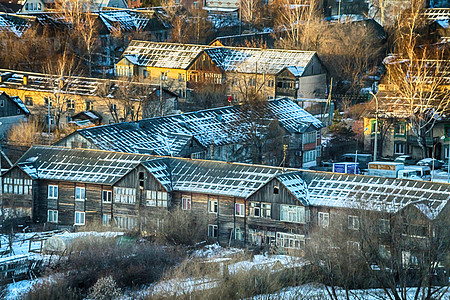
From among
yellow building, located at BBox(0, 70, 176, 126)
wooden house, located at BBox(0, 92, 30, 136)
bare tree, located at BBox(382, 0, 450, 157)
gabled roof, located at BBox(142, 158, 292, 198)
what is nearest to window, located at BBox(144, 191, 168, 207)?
gabled roof, located at BBox(142, 158, 292, 198)

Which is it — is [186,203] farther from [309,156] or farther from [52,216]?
[309,156]

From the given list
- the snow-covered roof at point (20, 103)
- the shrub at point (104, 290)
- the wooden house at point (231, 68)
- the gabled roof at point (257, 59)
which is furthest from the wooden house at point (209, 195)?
the gabled roof at point (257, 59)

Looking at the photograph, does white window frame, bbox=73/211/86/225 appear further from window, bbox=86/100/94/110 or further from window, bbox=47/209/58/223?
window, bbox=86/100/94/110

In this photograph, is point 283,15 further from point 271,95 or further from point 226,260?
point 226,260

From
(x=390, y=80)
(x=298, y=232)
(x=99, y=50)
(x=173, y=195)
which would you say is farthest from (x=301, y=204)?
(x=99, y=50)

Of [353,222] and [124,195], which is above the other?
[124,195]

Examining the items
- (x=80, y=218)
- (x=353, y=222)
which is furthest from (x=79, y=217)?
(x=353, y=222)
